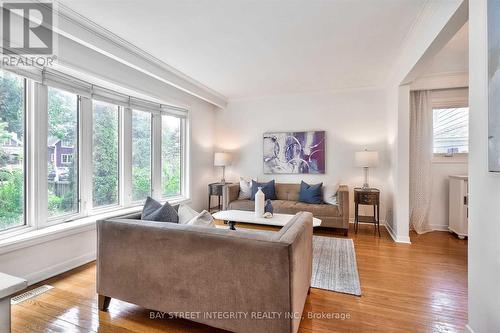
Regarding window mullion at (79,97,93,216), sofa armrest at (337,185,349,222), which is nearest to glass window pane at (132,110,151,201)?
window mullion at (79,97,93,216)

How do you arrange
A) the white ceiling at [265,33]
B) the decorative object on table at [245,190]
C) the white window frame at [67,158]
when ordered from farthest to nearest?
the decorative object on table at [245,190], the white window frame at [67,158], the white ceiling at [265,33]

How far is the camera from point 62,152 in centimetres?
277

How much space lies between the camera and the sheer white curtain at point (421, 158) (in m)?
3.90

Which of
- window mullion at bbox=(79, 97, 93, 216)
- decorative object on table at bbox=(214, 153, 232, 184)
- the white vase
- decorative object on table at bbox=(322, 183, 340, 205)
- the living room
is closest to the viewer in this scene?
the living room

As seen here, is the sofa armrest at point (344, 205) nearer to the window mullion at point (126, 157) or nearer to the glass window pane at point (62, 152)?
the window mullion at point (126, 157)

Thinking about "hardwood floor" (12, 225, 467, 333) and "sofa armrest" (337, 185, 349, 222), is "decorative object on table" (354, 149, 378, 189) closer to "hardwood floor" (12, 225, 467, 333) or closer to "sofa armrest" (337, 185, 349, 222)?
"sofa armrest" (337, 185, 349, 222)

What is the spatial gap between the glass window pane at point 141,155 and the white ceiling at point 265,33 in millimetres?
1052

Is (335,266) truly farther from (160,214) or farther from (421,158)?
(421,158)

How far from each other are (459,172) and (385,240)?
1.74m

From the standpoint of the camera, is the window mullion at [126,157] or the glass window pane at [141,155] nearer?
the window mullion at [126,157]

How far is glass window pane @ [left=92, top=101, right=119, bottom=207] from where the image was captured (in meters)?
3.18

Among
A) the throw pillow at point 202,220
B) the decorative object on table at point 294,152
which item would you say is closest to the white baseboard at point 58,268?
the throw pillow at point 202,220
